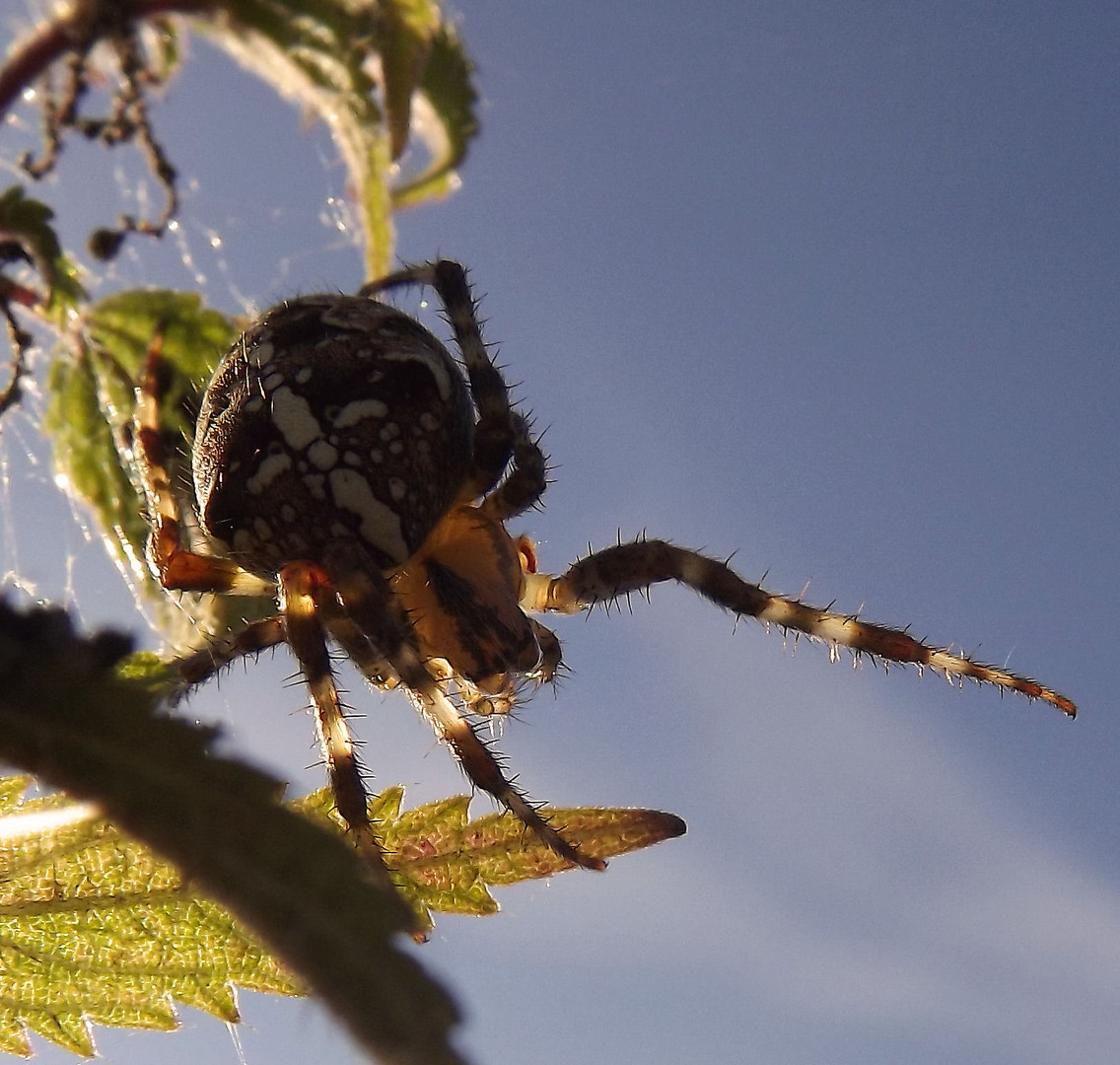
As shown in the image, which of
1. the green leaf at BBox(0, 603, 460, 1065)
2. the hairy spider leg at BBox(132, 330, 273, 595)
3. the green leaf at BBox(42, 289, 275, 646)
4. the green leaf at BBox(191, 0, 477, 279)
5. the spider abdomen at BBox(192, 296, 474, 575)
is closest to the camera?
the green leaf at BBox(0, 603, 460, 1065)

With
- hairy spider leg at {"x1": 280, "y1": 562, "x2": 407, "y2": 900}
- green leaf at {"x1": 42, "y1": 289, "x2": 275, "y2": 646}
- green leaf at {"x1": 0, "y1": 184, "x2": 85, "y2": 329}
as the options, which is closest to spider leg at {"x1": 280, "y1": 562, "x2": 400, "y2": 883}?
hairy spider leg at {"x1": 280, "y1": 562, "x2": 407, "y2": 900}

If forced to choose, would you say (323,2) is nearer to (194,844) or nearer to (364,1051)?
(194,844)

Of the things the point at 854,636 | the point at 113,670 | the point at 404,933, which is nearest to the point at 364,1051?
the point at 404,933

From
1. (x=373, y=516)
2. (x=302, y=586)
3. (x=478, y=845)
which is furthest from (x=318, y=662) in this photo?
(x=478, y=845)

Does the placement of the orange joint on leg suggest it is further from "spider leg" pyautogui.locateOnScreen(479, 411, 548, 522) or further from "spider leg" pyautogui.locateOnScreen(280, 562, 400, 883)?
"spider leg" pyautogui.locateOnScreen(479, 411, 548, 522)

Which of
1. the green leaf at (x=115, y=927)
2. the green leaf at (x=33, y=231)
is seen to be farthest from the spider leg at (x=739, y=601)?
the green leaf at (x=33, y=231)

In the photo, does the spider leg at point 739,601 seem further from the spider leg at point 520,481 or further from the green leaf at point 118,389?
the green leaf at point 118,389

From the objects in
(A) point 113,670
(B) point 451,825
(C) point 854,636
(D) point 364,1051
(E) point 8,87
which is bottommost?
(D) point 364,1051
